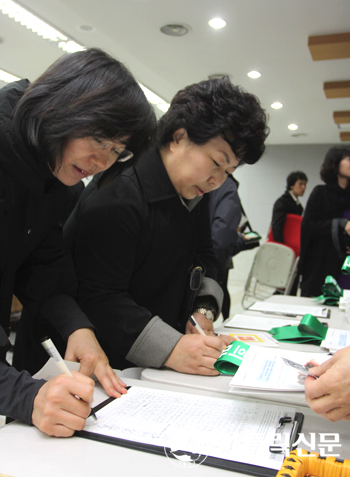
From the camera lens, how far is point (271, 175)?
939 centimetres

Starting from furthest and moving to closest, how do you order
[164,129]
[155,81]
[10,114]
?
[155,81] → [164,129] → [10,114]

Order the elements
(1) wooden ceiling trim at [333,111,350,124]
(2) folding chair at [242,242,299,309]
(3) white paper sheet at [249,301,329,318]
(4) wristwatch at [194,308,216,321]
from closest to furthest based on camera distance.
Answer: (4) wristwatch at [194,308,216,321] → (3) white paper sheet at [249,301,329,318] → (2) folding chair at [242,242,299,309] → (1) wooden ceiling trim at [333,111,350,124]

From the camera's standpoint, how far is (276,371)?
0.97m

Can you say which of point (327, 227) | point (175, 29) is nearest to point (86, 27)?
point (175, 29)

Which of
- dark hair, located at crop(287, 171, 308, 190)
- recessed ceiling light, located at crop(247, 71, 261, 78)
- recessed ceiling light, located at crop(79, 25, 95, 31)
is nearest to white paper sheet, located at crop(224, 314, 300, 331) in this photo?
recessed ceiling light, located at crop(79, 25, 95, 31)

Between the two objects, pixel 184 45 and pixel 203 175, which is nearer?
pixel 203 175

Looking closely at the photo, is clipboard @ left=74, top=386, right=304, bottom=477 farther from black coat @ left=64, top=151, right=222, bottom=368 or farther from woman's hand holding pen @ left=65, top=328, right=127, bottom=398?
black coat @ left=64, top=151, right=222, bottom=368

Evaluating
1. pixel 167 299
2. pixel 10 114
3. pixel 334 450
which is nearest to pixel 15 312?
pixel 167 299

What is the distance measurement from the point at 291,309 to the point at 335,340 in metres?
0.60

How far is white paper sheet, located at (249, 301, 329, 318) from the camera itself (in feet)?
6.18

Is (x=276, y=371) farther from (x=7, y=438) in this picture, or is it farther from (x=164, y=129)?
(x=164, y=129)

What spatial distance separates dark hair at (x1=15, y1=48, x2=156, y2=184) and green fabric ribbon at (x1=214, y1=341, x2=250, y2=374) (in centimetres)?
57

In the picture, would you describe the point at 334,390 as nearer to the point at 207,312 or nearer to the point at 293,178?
the point at 207,312

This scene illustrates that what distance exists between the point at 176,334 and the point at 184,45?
4.27 meters
